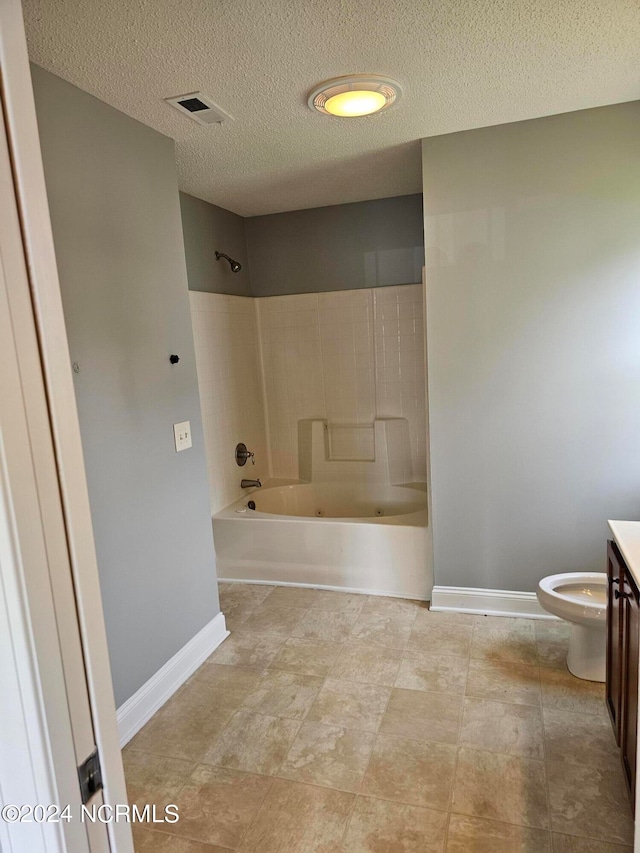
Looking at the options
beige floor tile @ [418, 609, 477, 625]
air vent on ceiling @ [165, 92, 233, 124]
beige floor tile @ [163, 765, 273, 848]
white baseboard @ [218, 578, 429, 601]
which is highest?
air vent on ceiling @ [165, 92, 233, 124]

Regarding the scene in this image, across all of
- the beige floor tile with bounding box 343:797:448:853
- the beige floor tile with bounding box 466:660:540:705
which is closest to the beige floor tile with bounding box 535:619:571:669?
the beige floor tile with bounding box 466:660:540:705

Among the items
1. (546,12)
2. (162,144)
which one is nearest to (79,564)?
(546,12)

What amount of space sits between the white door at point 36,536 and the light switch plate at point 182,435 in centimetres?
183

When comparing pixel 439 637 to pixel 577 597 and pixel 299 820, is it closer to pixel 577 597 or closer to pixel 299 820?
pixel 577 597

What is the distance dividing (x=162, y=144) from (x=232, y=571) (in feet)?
8.15

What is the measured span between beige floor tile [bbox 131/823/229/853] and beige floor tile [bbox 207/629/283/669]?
2.99 ft

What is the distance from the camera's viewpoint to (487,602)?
9.84 ft

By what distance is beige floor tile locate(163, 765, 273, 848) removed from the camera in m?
1.76

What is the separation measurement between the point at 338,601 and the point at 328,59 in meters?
2.66

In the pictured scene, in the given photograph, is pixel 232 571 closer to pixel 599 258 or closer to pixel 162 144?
pixel 162 144

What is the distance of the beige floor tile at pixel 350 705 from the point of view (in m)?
2.23

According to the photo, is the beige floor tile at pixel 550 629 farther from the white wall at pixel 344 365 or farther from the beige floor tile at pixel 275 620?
the white wall at pixel 344 365

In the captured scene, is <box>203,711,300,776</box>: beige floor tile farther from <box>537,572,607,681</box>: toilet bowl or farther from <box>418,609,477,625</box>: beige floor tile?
<box>537,572,607,681</box>: toilet bowl

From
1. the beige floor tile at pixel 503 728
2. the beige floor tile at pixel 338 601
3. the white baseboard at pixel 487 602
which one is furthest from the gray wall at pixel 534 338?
the beige floor tile at pixel 503 728
